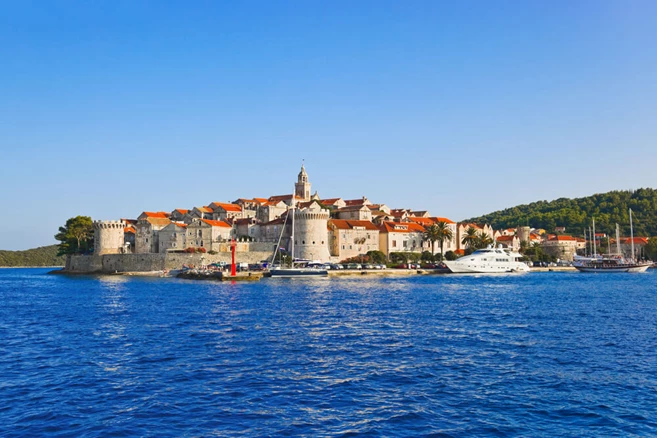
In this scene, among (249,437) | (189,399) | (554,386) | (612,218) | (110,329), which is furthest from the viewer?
(612,218)

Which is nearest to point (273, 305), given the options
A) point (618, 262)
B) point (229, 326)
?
point (229, 326)

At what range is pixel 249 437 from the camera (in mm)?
10844

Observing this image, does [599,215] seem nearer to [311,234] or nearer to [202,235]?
[311,234]

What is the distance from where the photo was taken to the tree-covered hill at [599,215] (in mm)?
131125

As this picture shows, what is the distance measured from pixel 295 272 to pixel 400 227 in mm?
28726

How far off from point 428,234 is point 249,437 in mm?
71784

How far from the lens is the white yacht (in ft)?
230

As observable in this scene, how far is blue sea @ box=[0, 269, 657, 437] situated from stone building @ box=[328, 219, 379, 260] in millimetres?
47189

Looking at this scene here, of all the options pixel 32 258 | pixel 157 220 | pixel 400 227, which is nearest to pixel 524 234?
pixel 400 227

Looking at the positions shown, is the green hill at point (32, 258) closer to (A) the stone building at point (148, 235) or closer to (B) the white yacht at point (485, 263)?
(A) the stone building at point (148, 235)

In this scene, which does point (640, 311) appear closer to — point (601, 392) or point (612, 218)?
point (601, 392)

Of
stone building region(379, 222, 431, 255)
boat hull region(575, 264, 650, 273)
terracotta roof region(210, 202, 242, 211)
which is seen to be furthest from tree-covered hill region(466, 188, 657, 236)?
terracotta roof region(210, 202, 242, 211)

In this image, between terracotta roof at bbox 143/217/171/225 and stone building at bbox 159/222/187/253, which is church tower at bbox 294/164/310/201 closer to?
terracotta roof at bbox 143/217/171/225

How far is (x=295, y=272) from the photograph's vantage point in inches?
2334
